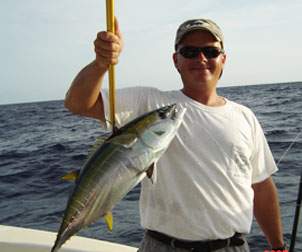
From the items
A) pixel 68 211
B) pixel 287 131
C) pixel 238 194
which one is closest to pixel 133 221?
pixel 238 194

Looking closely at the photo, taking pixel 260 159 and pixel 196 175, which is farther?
pixel 260 159

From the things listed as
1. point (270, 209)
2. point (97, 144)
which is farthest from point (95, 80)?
point (270, 209)

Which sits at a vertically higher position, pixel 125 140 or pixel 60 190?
pixel 125 140

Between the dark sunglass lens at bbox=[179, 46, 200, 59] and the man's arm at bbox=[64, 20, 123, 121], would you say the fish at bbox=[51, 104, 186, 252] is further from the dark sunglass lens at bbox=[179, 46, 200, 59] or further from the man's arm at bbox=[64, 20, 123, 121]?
the dark sunglass lens at bbox=[179, 46, 200, 59]

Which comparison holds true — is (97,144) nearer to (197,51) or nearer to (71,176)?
(71,176)

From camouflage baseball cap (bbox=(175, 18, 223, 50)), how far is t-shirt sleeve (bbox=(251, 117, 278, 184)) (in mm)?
713

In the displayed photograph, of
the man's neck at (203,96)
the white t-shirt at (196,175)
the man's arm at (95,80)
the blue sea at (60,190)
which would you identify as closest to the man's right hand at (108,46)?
the man's arm at (95,80)

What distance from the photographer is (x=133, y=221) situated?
7.52 m

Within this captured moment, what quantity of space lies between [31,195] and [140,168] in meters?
→ 8.81

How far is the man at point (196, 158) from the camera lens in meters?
2.76

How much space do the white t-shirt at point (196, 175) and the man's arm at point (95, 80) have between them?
95mm

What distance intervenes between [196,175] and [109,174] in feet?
3.10

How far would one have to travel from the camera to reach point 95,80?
2434mm

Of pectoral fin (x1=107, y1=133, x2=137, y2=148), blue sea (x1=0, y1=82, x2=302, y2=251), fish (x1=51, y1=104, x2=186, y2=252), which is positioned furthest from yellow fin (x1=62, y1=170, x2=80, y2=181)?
blue sea (x1=0, y1=82, x2=302, y2=251)
